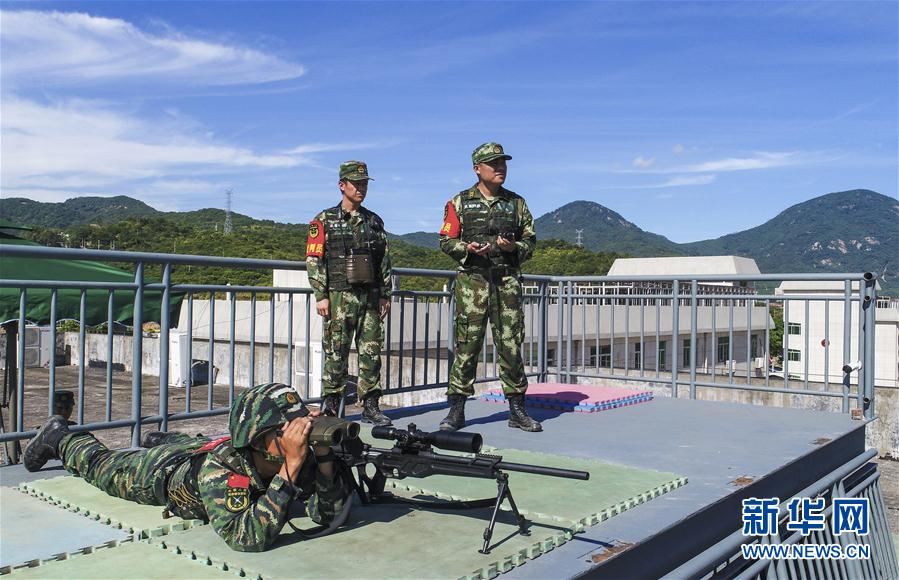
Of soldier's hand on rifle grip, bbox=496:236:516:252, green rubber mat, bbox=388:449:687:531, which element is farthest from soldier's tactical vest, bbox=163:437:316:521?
soldier's hand on rifle grip, bbox=496:236:516:252

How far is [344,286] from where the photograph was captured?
205 inches

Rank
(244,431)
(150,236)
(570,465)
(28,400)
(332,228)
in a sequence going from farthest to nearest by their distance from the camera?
(150,236) → (28,400) → (332,228) → (570,465) → (244,431)

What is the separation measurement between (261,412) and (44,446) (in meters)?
2.09

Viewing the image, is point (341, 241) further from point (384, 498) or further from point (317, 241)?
point (384, 498)

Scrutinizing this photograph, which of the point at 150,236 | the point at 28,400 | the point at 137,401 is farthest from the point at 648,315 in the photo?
the point at 150,236

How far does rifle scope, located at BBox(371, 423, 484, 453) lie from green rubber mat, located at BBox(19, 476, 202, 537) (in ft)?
3.07

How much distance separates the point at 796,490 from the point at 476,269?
259 cm

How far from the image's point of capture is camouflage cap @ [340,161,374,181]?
513 centimetres

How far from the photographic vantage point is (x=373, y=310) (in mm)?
5336

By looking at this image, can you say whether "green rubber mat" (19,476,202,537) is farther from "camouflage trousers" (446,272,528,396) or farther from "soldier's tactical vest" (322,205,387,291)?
"camouflage trousers" (446,272,528,396)

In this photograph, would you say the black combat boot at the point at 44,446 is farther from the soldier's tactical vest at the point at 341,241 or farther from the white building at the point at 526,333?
the white building at the point at 526,333

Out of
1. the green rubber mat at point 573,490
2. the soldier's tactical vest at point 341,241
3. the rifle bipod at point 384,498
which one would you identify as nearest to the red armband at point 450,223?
the soldier's tactical vest at point 341,241

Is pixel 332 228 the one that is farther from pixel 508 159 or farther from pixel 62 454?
pixel 62 454

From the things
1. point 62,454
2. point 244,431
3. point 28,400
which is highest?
point 244,431
